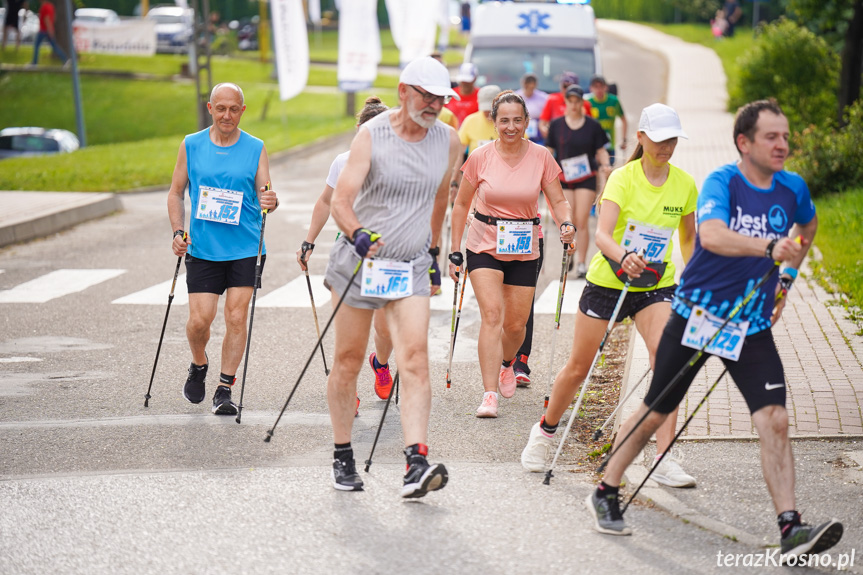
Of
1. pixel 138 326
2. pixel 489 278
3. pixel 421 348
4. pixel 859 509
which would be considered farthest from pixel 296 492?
pixel 138 326

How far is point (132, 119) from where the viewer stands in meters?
35.0

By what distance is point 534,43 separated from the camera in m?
18.7

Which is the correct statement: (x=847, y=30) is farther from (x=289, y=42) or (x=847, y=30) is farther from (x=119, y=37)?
(x=119, y=37)

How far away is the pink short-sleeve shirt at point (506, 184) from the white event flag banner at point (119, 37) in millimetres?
26163

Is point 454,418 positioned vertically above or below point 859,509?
below

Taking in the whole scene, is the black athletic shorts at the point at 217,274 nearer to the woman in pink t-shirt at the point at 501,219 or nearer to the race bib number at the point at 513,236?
the woman in pink t-shirt at the point at 501,219

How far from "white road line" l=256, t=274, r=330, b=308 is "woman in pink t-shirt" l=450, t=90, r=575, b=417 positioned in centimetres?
379

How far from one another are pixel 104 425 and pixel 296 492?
Answer: 6.30 feet

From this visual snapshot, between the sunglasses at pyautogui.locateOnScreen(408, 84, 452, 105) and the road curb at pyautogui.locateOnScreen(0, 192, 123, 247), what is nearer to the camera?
the sunglasses at pyautogui.locateOnScreen(408, 84, 452, 105)

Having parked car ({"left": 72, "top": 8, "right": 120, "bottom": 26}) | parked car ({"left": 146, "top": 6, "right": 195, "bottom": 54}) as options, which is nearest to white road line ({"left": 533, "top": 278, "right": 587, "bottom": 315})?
parked car ({"left": 146, "top": 6, "right": 195, "bottom": 54})

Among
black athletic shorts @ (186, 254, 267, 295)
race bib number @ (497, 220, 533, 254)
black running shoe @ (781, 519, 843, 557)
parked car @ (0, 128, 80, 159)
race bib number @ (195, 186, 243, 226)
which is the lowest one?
parked car @ (0, 128, 80, 159)

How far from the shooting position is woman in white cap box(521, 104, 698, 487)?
5.48 metres

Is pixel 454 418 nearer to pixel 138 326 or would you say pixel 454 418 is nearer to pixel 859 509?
pixel 859 509

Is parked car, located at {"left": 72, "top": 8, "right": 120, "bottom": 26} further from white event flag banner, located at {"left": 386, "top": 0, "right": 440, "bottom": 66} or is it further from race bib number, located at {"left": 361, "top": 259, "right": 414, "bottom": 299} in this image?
race bib number, located at {"left": 361, "top": 259, "right": 414, "bottom": 299}
